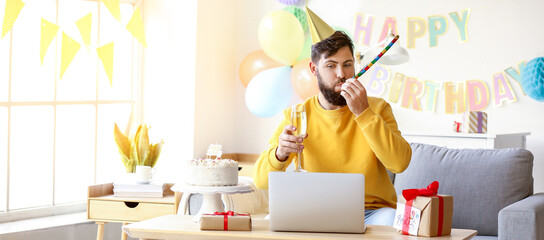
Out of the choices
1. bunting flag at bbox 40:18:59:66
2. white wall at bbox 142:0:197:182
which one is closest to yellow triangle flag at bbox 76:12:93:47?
bunting flag at bbox 40:18:59:66

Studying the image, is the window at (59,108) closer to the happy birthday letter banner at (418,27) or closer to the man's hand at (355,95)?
the happy birthday letter banner at (418,27)

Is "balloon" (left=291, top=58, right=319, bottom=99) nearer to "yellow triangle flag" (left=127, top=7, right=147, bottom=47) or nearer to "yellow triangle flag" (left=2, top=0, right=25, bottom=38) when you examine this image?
"yellow triangle flag" (left=127, top=7, right=147, bottom=47)

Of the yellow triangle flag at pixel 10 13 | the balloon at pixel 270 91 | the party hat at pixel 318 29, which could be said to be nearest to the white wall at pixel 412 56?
the balloon at pixel 270 91

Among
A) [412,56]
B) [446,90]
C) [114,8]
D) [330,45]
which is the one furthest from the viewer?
[412,56]

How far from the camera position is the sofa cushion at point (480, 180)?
2912 millimetres

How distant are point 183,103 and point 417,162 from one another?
184 centimetres

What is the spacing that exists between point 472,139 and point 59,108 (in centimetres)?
233

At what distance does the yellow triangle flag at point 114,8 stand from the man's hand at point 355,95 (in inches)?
93.6

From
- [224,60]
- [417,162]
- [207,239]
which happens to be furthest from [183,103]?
[207,239]

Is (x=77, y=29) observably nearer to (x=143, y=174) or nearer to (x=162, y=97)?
(x=162, y=97)

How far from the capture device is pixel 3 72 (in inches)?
148

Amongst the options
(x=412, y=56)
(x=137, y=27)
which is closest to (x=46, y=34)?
(x=137, y=27)

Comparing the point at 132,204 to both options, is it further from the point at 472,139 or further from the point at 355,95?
the point at 355,95

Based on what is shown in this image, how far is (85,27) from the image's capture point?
13.5 feet
